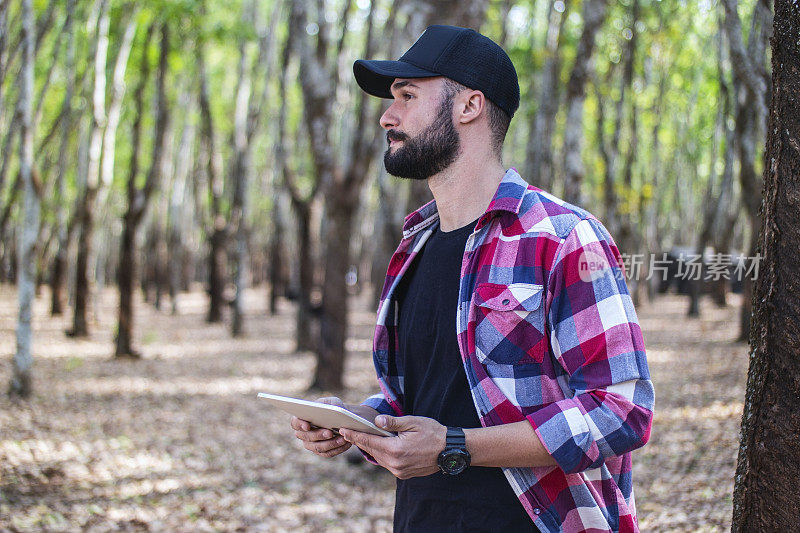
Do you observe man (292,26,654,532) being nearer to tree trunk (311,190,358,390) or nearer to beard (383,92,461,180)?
beard (383,92,461,180)

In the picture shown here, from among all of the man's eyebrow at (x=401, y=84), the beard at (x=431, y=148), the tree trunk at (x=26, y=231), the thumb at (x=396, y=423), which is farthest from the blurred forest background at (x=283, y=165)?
the thumb at (x=396, y=423)

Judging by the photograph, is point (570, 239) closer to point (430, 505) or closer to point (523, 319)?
point (523, 319)

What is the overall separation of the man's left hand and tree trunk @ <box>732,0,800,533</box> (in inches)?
35.5

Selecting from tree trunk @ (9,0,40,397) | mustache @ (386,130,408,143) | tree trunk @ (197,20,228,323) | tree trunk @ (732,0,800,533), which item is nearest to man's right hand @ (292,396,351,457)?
mustache @ (386,130,408,143)

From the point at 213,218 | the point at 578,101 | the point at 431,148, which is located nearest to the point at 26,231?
the point at 578,101

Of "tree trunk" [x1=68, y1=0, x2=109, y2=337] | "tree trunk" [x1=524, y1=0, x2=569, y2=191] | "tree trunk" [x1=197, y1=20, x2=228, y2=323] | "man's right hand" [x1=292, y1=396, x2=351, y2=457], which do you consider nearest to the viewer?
"man's right hand" [x1=292, y1=396, x2=351, y2=457]

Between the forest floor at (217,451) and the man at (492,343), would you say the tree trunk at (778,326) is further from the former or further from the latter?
the forest floor at (217,451)

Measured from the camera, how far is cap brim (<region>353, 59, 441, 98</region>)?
7.04 feet

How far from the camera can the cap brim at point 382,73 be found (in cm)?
215

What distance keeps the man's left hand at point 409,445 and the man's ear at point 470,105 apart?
923 mm

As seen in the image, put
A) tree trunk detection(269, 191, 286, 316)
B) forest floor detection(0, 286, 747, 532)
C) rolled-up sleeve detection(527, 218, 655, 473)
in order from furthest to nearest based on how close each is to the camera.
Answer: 1. tree trunk detection(269, 191, 286, 316)
2. forest floor detection(0, 286, 747, 532)
3. rolled-up sleeve detection(527, 218, 655, 473)

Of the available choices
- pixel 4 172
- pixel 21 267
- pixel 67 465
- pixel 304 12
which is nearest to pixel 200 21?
pixel 304 12

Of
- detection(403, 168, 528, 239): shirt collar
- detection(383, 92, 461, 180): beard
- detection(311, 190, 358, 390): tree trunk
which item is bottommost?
detection(311, 190, 358, 390): tree trunk

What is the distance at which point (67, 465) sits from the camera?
658 cm
